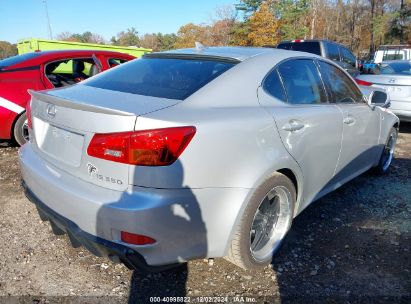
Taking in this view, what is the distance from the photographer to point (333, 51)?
10359mm

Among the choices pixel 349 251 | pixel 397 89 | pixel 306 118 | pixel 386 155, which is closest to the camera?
pixel 306 118

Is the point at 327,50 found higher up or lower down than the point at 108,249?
higher up

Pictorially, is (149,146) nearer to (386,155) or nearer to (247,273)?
(247,273)

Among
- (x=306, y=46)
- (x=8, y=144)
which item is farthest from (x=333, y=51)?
(x=8, y=144)

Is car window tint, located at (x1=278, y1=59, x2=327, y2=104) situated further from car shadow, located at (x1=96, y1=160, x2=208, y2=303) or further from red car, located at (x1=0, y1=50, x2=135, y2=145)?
red car, located at (x1=0, y1=50, x2=135, y2=145)

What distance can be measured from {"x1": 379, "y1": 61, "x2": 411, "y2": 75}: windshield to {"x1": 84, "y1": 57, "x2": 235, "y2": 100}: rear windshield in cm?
653

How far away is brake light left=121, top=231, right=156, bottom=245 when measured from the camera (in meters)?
1.93

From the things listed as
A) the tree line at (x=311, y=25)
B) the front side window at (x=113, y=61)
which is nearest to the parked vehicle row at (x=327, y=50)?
the front side window at (x=113, y=61)

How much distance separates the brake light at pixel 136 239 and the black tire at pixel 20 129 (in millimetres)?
3830

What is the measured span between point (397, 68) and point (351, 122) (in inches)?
223

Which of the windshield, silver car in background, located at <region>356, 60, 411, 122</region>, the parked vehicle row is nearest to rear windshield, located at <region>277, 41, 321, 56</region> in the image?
the parked vehicle row

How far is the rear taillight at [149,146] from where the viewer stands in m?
1.88

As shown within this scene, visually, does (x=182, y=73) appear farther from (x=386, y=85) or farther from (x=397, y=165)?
(x=386, y=85)


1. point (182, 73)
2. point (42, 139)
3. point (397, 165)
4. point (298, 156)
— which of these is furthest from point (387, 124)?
point (42, 139)
